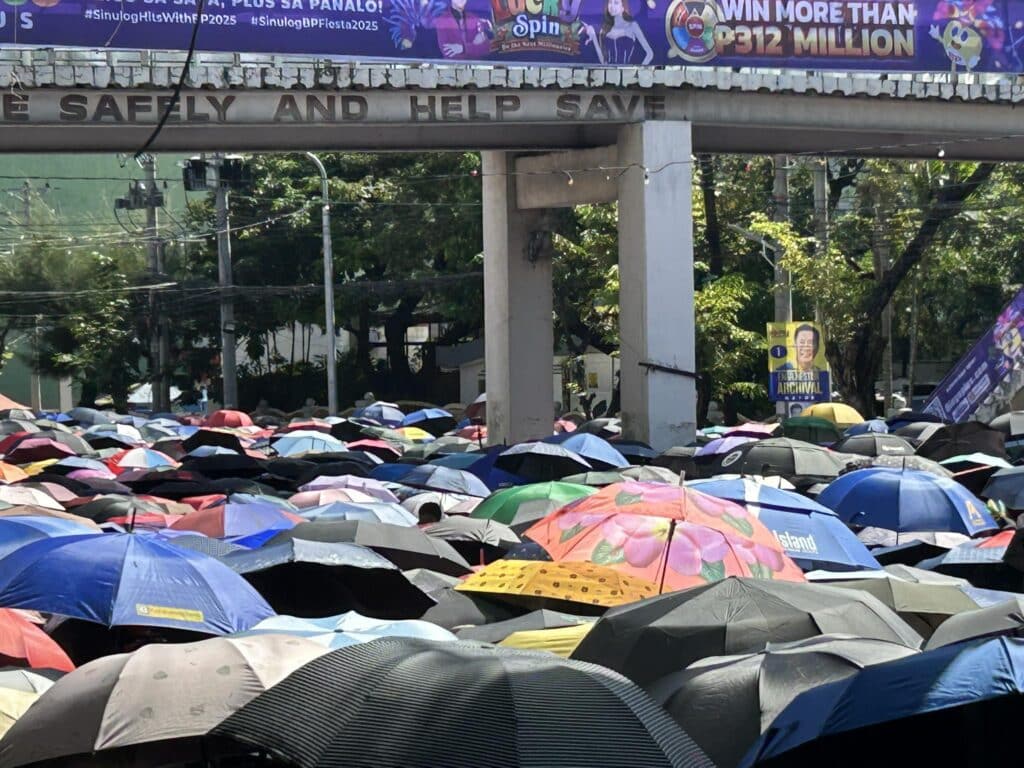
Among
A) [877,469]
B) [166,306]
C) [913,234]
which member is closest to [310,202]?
[166,306]

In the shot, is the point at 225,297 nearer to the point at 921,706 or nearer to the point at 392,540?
the point at 392,540

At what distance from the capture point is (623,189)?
28891 mm

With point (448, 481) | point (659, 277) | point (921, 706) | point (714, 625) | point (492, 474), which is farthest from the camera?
point (659, 277)

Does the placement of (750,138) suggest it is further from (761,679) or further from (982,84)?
(761,679)

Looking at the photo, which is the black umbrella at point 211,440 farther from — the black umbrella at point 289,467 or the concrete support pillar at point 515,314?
the concrete support pillar at point 515,314

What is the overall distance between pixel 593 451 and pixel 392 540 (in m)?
9.43

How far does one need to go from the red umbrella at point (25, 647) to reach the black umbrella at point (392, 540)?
10.7ft

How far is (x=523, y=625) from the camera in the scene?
9609 millimetres

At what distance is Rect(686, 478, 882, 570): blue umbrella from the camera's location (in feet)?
44.2

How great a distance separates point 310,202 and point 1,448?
2897cm

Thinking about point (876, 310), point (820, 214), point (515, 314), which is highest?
point (820, 214)

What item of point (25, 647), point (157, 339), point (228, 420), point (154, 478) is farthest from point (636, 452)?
point (157, 339)

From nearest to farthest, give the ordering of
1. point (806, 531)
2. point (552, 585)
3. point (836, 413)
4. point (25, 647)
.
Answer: point (25, 647), point (552, 585), point (806, 531), point (836, 413)

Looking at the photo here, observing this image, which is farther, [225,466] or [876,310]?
[876,310]
